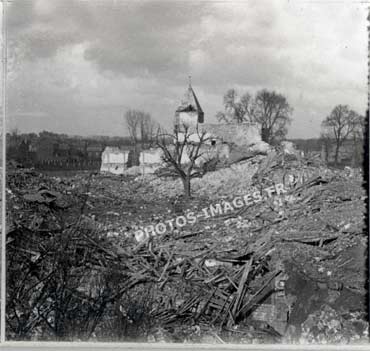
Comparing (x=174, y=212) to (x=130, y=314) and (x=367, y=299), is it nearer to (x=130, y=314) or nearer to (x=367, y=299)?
(x=130, y=314)

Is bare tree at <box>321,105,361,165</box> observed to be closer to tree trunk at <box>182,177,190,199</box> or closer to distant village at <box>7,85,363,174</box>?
distant village at <box>7,85,363,174</box>

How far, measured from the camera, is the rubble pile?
412 cm

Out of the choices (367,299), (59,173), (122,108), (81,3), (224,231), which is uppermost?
(81,3)

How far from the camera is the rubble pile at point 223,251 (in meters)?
4.12

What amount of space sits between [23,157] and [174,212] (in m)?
1.28

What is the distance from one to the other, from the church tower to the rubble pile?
496 mm

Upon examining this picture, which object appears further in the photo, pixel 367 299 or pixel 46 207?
pixel 46 207

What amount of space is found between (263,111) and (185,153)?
2.32 feet

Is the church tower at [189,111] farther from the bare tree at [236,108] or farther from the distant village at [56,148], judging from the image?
the distant village at [56,148]

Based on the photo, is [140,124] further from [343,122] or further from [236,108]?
[343,122]

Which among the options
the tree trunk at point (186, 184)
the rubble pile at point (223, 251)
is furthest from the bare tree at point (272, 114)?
the tree trunk at point (186, 184)

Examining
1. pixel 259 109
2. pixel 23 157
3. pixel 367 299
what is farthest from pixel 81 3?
pixel 367 299

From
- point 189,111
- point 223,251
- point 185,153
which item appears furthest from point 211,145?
point 223,251

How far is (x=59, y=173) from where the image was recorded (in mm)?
4328
